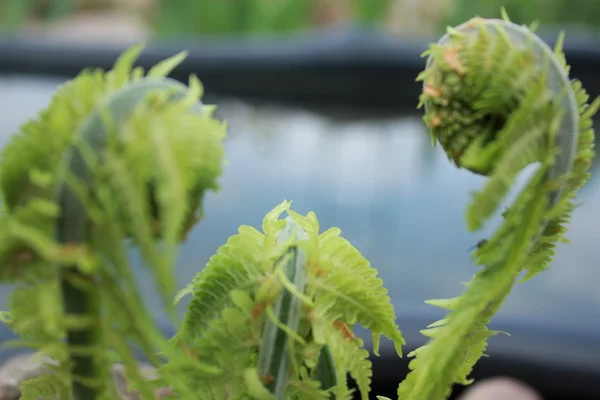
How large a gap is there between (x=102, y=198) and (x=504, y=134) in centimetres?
14

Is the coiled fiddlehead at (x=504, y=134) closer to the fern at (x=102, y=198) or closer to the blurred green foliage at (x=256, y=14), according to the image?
the fern at (x=102, y=198)

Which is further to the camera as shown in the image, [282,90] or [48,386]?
[282,90]

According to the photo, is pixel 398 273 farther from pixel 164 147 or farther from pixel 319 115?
pixel 164 147

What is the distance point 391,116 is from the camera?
8.14 feet

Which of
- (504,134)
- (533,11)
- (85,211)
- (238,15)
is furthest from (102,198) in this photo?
(238,15)

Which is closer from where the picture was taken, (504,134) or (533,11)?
(504,134)

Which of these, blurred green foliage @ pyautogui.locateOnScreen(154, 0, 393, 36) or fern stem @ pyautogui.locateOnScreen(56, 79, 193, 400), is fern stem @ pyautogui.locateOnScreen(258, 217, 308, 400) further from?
blurred green foliage @ pyautogui.locateOnScreen(154, 0, 393, 36)

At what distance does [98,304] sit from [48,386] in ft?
0.25

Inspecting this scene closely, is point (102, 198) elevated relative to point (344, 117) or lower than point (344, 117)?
lower

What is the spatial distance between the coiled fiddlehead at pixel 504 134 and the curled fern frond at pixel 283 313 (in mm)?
41

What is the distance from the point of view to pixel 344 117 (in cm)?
252

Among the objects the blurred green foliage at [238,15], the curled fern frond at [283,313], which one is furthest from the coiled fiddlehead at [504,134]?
the blurred green foliage at [238,15]

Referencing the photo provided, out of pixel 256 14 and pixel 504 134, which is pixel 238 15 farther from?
pixel 504 134

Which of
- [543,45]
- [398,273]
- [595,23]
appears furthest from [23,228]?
[595,23]
